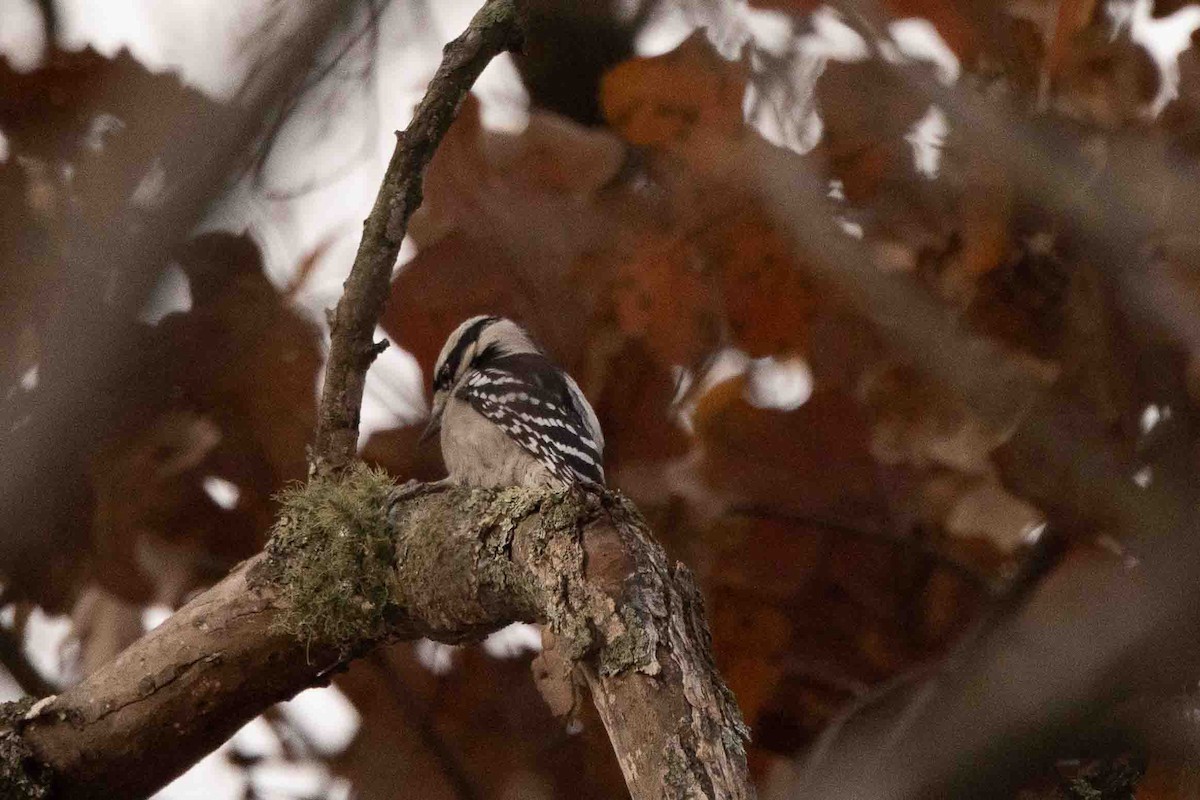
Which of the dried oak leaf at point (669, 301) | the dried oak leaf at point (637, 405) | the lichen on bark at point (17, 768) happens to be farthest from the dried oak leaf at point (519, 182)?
the lichen on bark at point (17, 768)

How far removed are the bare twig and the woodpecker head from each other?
2.84ft

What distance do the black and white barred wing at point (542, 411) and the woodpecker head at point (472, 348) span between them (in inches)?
2.2

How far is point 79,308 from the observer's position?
7.44ft

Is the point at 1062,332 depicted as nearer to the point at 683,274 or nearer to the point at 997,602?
the point at 997,602

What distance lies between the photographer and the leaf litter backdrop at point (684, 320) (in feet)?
6.46

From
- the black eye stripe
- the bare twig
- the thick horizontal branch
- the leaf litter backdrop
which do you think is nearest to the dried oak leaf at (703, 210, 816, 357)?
the leaf litter backdrop

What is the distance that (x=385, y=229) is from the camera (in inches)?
82.3

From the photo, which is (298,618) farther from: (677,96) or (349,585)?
(677,96)

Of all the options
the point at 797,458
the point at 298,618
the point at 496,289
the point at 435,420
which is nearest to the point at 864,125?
the point at 797,458

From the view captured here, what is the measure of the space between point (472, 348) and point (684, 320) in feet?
4.10

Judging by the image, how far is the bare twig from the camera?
2006 millimetres

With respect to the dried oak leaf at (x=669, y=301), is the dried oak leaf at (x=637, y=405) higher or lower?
lower

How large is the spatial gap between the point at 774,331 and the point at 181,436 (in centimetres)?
126

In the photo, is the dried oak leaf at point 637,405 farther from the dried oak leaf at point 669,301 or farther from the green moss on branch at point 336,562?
the green moss on branch at point 336,562
